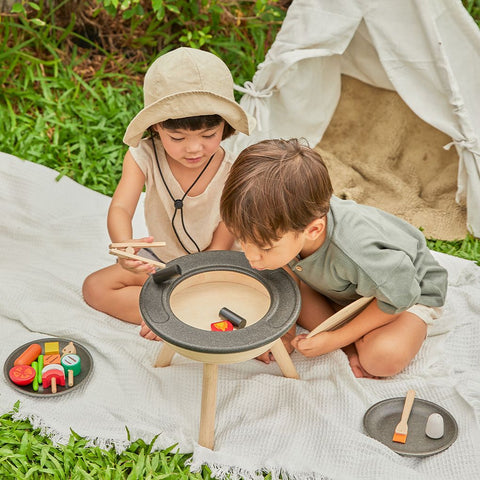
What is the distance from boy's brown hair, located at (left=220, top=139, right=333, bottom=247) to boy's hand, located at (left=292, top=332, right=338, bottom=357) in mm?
364

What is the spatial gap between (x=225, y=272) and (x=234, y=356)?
0.32 meters

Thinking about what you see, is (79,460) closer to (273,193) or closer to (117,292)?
(117,292)

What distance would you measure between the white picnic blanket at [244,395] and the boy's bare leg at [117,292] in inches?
1.4

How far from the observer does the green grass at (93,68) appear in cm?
283

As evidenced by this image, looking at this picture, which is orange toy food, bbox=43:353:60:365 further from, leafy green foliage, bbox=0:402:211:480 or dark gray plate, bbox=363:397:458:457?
dark gray plate, bbox=363:397:458:457

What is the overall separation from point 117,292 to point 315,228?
2.26ft

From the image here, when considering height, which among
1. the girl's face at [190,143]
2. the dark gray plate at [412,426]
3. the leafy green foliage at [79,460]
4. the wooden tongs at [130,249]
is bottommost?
the leafy green foliage at [79,460]

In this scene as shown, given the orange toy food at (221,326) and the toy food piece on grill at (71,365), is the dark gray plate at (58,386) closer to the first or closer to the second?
the toy food piece on grill at (71,365)

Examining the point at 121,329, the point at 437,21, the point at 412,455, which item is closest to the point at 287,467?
the point at 412,455

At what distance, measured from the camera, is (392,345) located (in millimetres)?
1931

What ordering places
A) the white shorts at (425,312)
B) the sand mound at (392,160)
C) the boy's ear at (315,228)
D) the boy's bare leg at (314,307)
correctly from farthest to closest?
the sand mound at (392,160) → the boy's bare leg at (314,307) → the white shorts at (425,312) → the boy's ear at (315,228)

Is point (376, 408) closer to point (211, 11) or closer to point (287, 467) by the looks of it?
point (287, 467)

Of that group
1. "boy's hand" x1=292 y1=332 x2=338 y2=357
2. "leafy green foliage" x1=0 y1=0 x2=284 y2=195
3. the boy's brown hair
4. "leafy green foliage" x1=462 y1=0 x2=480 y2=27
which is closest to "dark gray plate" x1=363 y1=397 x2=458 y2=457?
"boy's hand" x1=292 y1=332 x2=338 y2=357

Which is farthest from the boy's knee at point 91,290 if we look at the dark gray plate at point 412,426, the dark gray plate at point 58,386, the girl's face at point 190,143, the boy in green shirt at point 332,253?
the dark gray plate at point 412,426
